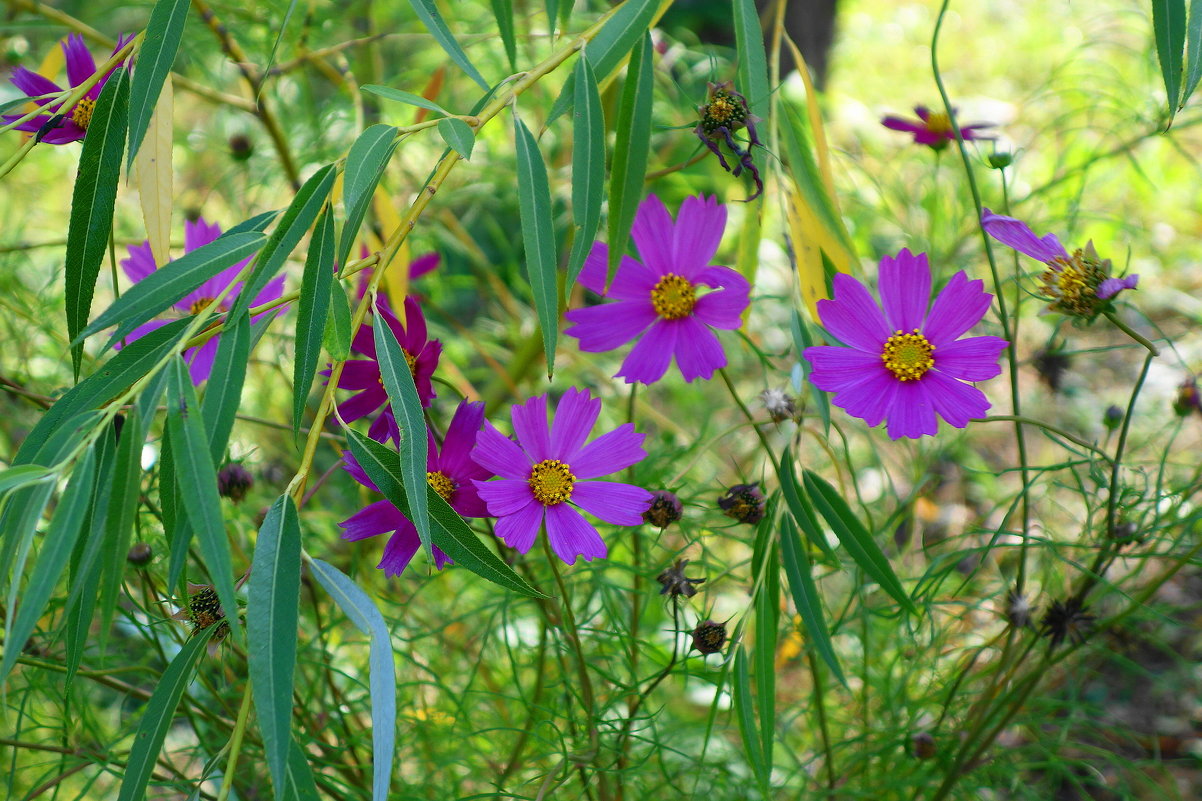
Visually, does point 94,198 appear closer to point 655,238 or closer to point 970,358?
point 655,238

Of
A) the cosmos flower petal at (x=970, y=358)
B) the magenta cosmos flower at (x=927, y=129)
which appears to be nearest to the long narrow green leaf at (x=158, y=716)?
the cosmos flower petal at (x=970, y=358)

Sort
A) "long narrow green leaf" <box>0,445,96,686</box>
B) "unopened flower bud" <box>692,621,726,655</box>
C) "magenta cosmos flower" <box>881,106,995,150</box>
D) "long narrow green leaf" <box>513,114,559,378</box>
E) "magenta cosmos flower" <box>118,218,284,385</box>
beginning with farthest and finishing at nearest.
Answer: "magenta cosmos flower" <box>881,106,995,150</box>, "magenta cosmos flower" <box>118,218,284,385</box>, "unopened flower bud" <box>692,621,726,655</box>, "long narrow green leaf" <box>513,114,559,378</box>, "long narrow green leaf" <box>0,445,96,686</box>

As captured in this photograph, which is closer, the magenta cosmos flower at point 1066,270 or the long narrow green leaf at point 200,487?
the long narrow green leaf at point 200,487

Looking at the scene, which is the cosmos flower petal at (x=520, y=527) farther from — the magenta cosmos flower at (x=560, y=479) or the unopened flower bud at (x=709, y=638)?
the unopened flower bud at (x=709, y=638)

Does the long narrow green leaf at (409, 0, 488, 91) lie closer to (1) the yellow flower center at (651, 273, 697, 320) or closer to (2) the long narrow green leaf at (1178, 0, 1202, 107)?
(1) the yellow flower center at (651, 273, 697, 320)

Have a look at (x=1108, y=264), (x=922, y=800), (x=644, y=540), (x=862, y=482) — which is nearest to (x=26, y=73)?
(x=644, y=540)

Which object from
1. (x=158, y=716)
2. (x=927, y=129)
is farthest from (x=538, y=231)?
(x=927, y=129)

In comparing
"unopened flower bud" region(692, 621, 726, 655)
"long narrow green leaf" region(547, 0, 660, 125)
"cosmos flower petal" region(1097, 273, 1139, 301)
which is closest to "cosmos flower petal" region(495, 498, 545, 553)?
"unopened flower bud" region(692, 621, 726, 655)
